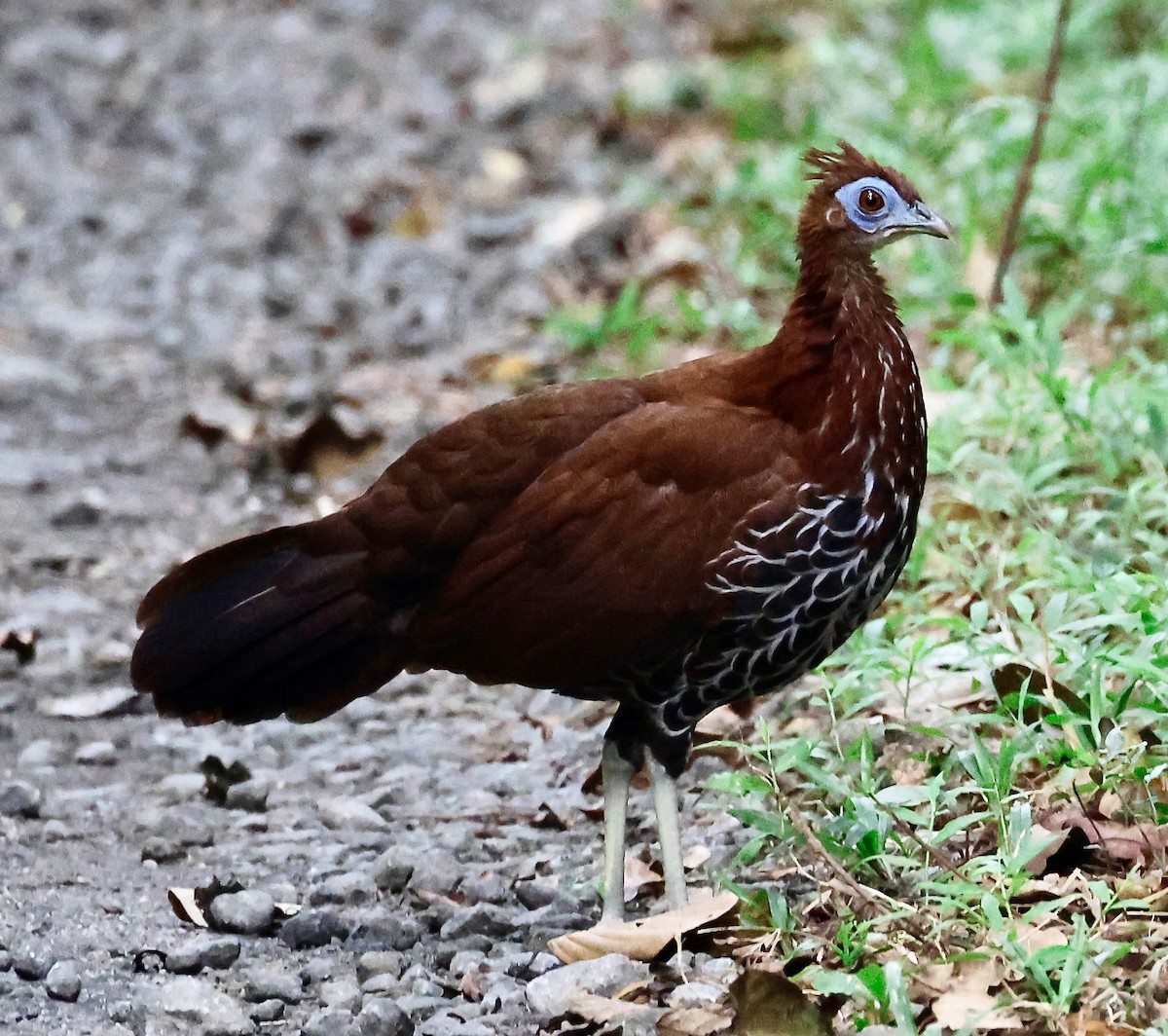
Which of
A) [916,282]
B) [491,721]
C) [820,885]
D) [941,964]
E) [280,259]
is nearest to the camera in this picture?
[941,964]

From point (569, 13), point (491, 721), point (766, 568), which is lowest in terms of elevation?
point (491, 721)

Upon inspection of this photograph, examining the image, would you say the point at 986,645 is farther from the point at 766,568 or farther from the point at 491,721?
the point at 491,721

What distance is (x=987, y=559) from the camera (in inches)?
171

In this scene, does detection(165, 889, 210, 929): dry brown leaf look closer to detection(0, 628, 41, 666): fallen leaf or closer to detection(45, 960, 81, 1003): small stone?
detection(45, 960, 81, 1003): small stone

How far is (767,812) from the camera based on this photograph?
3.42 m

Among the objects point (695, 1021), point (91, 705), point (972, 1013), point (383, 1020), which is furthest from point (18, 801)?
point (972, 1013)

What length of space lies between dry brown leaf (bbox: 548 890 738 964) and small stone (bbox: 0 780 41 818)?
130cm

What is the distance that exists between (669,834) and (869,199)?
1.25m

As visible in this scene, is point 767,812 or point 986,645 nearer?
point 767,812

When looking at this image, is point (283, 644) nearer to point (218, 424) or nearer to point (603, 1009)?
point (603, 1009)

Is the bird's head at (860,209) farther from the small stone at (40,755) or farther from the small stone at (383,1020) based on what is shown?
the small stone at (40,755)

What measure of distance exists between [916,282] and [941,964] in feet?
10.9

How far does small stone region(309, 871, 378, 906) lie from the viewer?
357 centimetres

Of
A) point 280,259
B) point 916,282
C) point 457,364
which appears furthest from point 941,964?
point 280,259
